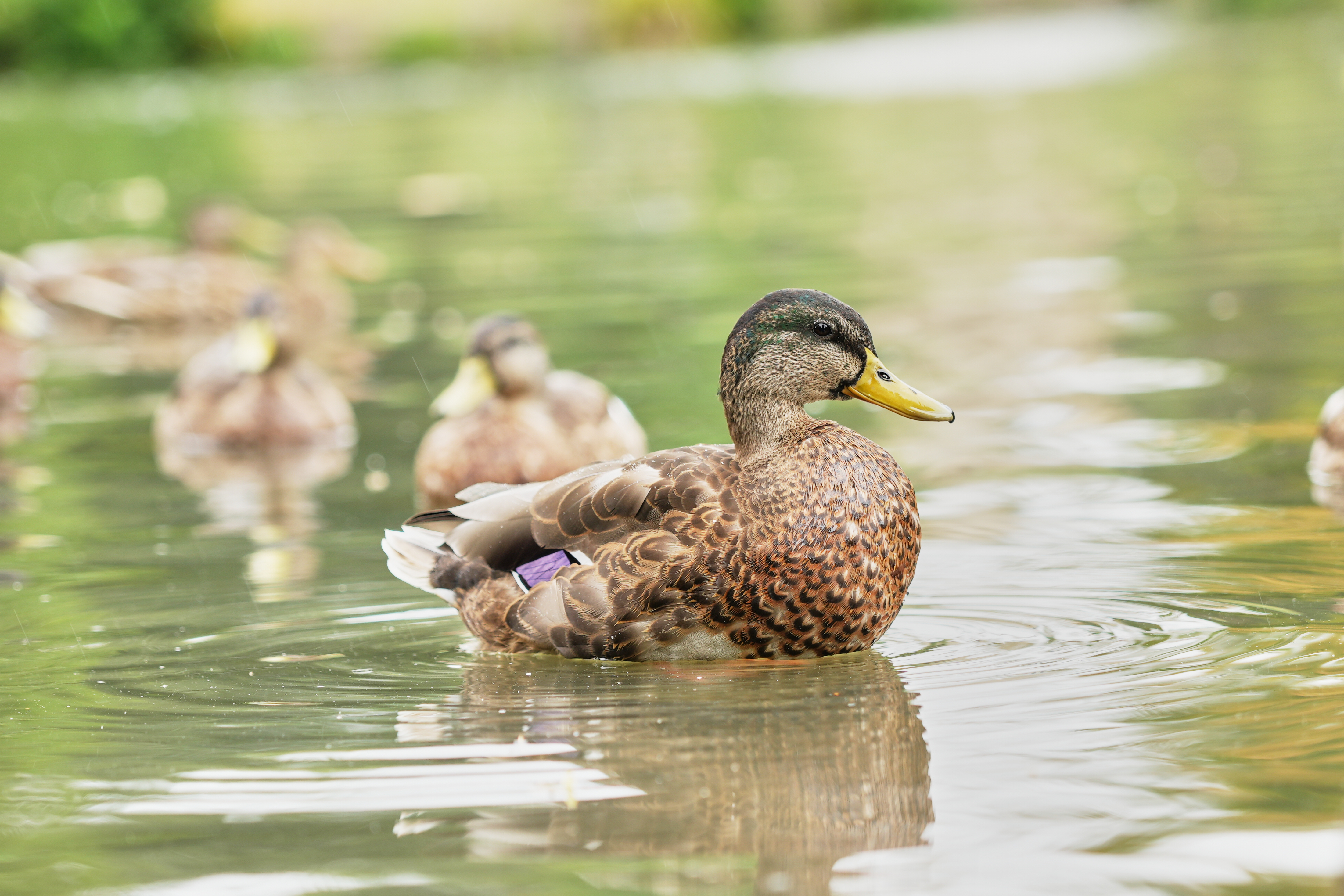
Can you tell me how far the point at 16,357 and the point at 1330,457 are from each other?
7.73 metres

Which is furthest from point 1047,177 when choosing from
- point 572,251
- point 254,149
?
point 254,149

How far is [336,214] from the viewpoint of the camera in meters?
19.8

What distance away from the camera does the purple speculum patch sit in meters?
5.50

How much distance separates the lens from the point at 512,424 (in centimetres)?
827

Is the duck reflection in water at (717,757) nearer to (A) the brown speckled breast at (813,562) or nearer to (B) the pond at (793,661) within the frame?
(B) the pond at (793,661)

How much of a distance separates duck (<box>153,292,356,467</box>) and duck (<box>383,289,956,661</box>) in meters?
4.23

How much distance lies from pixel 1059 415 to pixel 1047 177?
1075 cm

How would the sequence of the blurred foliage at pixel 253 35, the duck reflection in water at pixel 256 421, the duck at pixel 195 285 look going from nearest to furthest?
the duck reflection in water at pixel 256 421 < the duck at pixel 195 285 < the blurred foliage at pixel 253 35

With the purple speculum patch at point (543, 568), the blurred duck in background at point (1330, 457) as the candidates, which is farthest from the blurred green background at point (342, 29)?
the purple speculum patch at point (543, 568)

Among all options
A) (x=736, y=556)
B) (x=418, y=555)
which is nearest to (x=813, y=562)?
(x=736, y=556)

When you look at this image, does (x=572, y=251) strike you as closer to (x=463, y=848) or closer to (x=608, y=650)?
(x=608, y=650)

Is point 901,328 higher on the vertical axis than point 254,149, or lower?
lower

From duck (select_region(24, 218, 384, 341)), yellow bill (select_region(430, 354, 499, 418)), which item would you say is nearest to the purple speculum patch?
yellow bill (select_region(430, 354, 499, 418))

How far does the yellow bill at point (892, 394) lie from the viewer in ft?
18.0
